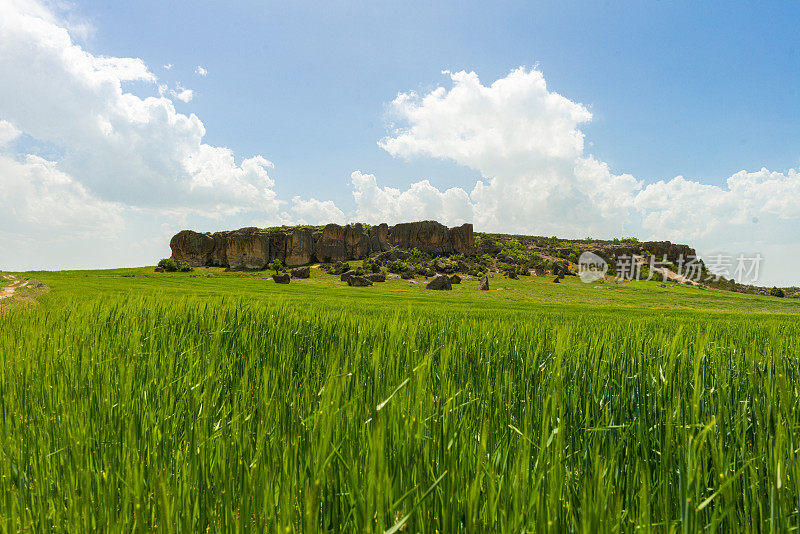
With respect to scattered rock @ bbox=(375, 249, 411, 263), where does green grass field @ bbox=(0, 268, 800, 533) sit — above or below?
below

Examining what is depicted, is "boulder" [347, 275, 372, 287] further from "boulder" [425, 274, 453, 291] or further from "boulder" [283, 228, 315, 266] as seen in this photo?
"boulder" [283, 228, 315, 266]

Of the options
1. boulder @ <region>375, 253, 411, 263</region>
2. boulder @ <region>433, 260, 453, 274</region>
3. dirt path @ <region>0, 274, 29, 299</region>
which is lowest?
dirt path @ <region>0, 274, 29, 299</region>

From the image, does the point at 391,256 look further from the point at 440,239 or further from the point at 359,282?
the point at 359,282

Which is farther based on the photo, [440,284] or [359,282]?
[359,282]

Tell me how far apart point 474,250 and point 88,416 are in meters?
110

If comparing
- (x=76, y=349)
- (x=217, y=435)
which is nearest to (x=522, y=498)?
(x=217, y=435)

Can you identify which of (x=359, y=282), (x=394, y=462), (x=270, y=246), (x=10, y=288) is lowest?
(x=10, y=288)

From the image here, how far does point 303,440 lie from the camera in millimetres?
1816

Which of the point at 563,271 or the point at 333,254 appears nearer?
the point at 563,271

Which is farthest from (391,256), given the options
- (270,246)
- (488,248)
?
(488,248)

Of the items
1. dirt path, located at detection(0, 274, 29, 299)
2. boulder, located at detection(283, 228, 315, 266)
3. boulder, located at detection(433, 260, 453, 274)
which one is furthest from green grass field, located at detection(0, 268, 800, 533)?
boulder, located at detection(283, 228, 315, 266)

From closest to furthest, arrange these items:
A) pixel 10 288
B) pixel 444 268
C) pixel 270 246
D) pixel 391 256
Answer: pixel 10 288 → pixel 444 268 → pixel 391 256 → pixel 270 246

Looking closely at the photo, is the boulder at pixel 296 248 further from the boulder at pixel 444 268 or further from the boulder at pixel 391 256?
the boulder at pixel 444 268

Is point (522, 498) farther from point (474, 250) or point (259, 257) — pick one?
point (474, 250)
